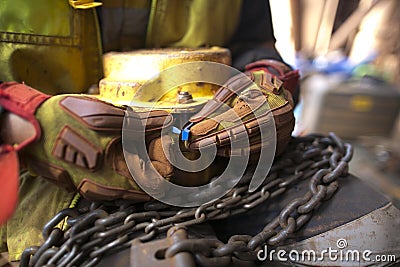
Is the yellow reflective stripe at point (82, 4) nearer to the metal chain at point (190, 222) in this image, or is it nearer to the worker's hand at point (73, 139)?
the worker's hand at point (73, 139)

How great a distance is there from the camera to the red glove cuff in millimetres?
501

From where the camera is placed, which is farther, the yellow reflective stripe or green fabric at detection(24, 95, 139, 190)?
the yellow reflective stripe

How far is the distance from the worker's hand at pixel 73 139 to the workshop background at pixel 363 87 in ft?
5.03

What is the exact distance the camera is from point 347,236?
2.06 ft

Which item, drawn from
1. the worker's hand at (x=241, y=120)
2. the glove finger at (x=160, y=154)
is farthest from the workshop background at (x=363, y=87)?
the glove finger at (x=160, y=154)

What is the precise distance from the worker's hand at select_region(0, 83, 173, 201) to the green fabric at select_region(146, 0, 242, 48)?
0.37 meters

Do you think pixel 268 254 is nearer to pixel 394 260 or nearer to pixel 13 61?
pixel 394 260

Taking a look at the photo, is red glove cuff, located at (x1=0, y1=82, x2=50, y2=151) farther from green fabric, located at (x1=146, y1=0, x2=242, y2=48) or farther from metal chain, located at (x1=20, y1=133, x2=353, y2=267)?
green fabric, located at (x1=146, y1=0, x2=242, y2=48)

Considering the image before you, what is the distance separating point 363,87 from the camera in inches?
107

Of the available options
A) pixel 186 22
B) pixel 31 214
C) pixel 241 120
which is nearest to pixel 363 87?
pixel 186 22

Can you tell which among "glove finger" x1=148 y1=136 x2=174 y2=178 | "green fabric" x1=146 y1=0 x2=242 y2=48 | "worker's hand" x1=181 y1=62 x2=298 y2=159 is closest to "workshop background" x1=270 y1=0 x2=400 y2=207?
"green fabric" x1=146 y1=0 x2=242 y2=48

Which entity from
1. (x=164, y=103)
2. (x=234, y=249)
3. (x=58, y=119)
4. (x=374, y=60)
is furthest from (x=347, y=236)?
(x=374, y=60)

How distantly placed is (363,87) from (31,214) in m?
2.58

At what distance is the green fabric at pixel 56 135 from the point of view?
1.66 ft
